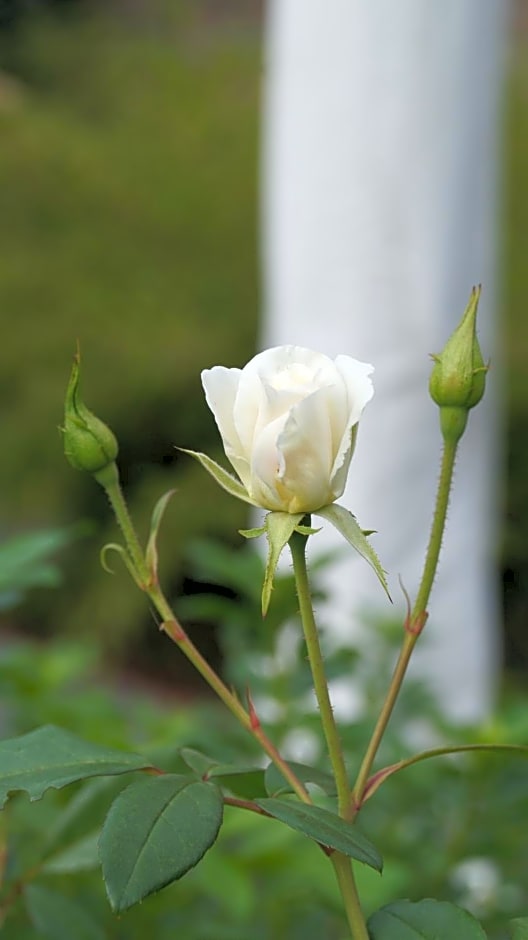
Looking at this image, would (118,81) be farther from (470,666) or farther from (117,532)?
(470,666)

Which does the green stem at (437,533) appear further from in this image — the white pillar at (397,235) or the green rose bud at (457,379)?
the white pillar at (397,235)

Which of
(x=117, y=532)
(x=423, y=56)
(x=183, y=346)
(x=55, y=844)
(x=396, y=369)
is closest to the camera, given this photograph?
(x=55, y=844)

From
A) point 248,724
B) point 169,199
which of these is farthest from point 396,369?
point 169,199

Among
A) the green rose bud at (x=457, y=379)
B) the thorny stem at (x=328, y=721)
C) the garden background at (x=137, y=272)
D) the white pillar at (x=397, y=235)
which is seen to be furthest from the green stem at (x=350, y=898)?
the garden background at (x=137, y=272)

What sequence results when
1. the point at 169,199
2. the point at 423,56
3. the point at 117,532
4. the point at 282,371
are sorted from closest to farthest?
1. the point at 282,371
2. the point at 423,56
3. the point at 117,532
4. the point at 169,199

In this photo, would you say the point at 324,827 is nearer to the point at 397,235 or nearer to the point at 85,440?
the point at 85,440

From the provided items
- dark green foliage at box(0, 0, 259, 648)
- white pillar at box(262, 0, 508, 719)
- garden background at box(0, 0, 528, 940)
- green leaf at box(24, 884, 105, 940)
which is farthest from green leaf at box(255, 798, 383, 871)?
dark green foliage at box(0, 0, 259, 648)

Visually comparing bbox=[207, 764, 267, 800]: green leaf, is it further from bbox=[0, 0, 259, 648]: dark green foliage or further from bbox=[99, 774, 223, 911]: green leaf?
bbox=[0, 0, 259, 648]: dark green foliage
